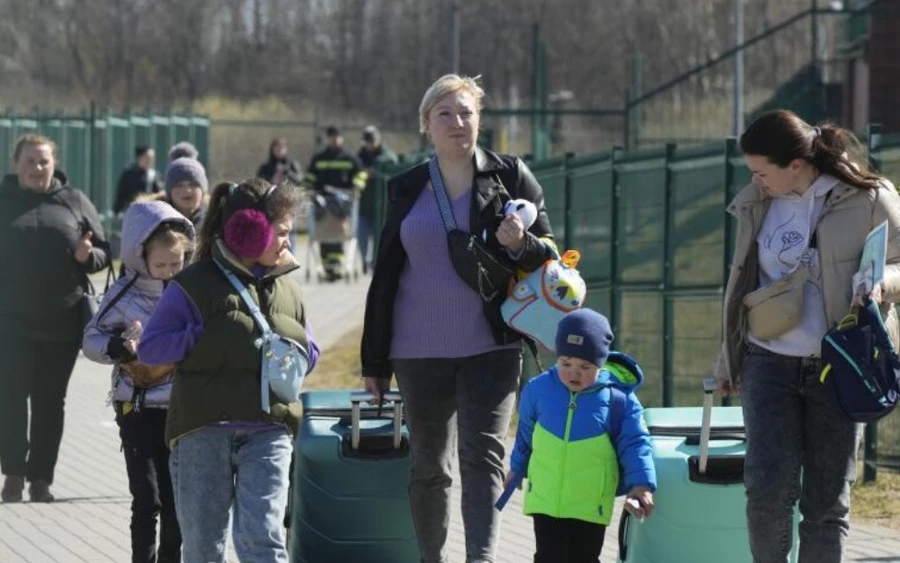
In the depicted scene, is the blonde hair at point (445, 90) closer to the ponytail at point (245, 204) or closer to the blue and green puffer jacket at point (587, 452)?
the ponytail at point (245, 204)

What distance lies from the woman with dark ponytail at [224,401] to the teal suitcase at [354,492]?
0.89m

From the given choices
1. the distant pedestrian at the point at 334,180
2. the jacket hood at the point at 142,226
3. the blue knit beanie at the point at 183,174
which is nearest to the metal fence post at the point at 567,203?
the blue knit beanie at the point at 183,174

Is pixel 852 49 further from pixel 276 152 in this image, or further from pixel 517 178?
pixel 517 178

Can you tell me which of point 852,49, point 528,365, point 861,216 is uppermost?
point 852,49

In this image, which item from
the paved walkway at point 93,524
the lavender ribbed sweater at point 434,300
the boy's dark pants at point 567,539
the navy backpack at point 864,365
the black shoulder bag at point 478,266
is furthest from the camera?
the paved walkway at point 93,524

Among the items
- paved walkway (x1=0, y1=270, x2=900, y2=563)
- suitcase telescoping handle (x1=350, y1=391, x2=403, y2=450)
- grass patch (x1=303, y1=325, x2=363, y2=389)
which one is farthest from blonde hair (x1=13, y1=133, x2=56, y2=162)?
grass patch (x1=303, y1=325, x2=363, y2=389)

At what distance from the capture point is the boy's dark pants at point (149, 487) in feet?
25.3

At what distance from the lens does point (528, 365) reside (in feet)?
48.4

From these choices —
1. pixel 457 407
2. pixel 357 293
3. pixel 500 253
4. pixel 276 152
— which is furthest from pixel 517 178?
pixel 276 152

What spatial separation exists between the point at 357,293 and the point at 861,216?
19193 mm

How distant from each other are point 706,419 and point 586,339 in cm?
64

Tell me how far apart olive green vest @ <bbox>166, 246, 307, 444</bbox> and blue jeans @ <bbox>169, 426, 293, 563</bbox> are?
0.06 metres

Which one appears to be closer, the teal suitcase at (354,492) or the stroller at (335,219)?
the teal suitcase at (354,492)

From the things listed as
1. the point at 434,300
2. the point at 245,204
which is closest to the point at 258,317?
the point at 245,204
